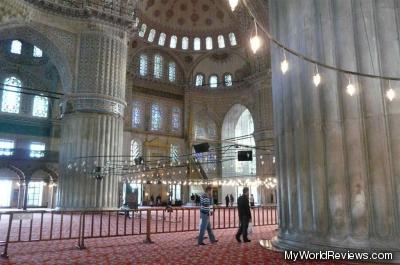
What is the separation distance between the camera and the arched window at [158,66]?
32700 millimetres

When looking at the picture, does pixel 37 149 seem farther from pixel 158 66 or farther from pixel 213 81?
pixel 213 81

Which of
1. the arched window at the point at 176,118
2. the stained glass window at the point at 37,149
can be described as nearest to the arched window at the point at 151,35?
the arched window at the point at 176,118

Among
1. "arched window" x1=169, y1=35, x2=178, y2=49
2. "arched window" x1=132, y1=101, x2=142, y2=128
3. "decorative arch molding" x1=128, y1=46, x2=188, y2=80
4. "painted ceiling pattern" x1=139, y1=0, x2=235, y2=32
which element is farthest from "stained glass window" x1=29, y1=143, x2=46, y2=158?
"arched window" x1=169, y1=35, x2=178, y2=49

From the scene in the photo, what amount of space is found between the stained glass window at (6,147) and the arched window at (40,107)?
2.67m

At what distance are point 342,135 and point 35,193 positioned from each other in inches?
964

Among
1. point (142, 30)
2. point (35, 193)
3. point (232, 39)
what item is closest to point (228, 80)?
point (232, 39)

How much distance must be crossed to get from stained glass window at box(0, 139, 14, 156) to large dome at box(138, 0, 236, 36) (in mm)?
15133

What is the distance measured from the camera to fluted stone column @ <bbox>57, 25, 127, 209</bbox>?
18516mm

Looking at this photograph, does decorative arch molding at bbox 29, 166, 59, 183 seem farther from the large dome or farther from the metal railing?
the large dome

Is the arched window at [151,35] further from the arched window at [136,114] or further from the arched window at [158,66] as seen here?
the arched window at [136,114]

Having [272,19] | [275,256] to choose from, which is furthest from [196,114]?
[275,256]

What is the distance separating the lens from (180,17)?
33.4 metres

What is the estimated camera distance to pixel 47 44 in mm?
19078

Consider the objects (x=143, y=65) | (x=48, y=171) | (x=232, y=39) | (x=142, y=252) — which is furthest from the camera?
(x=232, y=39)
